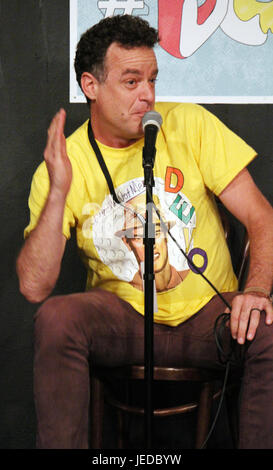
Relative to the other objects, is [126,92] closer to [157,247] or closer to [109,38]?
[109,38]

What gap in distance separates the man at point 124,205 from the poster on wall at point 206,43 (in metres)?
0.33

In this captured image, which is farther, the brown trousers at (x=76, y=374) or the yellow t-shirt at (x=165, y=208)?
the yellow t-shirt at (x=165, y=208)

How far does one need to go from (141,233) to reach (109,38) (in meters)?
0.64

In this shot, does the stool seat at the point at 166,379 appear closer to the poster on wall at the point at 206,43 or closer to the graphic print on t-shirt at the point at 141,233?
the graphic print on t-shirt at the point at 141,233

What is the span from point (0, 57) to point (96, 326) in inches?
48.2

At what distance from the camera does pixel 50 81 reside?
92.3 inches

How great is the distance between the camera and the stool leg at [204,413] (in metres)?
1.81

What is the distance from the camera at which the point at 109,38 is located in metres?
1.95

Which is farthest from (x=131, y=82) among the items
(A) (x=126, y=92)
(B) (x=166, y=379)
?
(B) (x=166, y=379)

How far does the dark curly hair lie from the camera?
1.93 m

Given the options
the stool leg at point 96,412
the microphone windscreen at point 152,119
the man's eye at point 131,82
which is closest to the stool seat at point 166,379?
the stool leg at point 96,412

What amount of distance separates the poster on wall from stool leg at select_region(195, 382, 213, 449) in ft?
3.61

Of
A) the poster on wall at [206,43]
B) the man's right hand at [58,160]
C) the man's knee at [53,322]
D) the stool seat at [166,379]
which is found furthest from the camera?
the poster on wall at [206,43]
